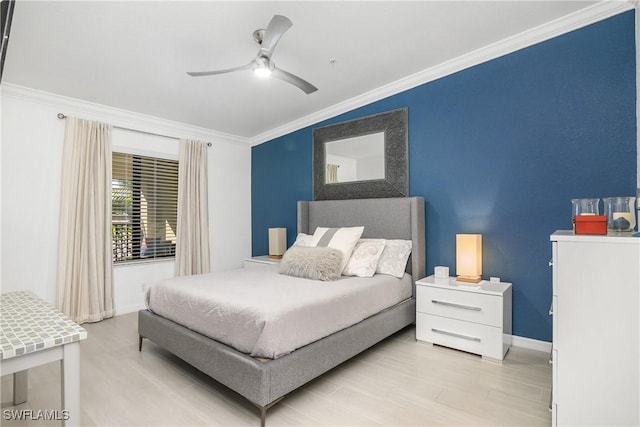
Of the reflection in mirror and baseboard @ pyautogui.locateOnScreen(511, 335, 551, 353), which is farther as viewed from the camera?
the reflection in mirror

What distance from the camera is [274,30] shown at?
2.04 m

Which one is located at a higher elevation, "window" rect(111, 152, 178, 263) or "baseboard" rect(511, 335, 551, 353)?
"window" rect(111, 152, 178, 263)

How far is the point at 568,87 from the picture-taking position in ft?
8.32

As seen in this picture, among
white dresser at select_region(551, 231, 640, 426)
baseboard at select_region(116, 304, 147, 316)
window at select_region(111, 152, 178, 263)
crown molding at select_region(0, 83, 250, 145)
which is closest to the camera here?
white dresser at select_region(551, 231, 640, 426)

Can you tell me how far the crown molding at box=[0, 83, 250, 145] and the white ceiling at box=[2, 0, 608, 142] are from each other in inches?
4.1

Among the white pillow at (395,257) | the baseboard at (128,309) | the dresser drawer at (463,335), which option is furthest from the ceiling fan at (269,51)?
the baseboard at (128,309)

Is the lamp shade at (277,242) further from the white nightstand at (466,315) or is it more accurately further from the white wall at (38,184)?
the white nightstand at (466,315)

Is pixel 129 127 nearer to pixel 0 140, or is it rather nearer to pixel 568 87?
pixel 0 140

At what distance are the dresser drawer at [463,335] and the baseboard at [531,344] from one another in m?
0.20

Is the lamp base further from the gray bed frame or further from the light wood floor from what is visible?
the light wood floor

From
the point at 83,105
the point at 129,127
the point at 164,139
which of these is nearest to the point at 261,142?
the point at 164,139

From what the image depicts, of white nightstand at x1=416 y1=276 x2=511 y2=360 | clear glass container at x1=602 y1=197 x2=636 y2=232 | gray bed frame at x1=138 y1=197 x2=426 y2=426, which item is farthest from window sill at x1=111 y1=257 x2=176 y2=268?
clear glass container at x1=602 y1=197 x2=636 y2=232

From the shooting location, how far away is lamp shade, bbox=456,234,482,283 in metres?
2.83

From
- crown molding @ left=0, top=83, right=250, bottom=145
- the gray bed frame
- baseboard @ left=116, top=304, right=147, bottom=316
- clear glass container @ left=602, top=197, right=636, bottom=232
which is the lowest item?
baseboard @ left=116, top=304, right=147, bottom=316
